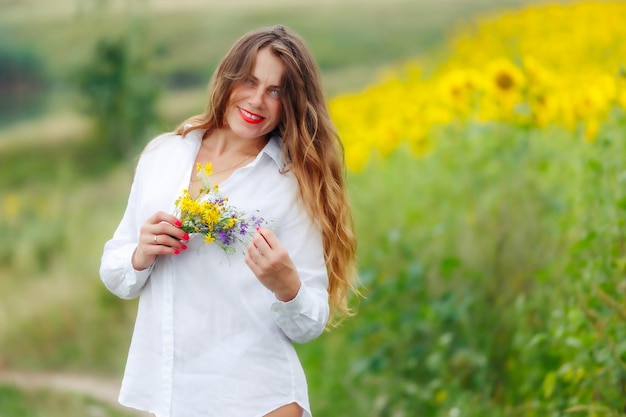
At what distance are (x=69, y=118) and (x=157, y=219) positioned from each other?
242 inches

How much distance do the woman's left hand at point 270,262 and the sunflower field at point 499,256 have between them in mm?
1235

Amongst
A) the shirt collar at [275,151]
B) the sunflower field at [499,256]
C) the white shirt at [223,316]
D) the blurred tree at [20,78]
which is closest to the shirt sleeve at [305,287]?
the white shirt at [223,316]

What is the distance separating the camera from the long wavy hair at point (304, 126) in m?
2.18

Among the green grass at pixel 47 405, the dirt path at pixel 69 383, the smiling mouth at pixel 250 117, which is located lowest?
the dirt path at pixel 69 383

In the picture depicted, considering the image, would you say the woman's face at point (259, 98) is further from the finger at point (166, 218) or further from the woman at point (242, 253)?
the finger at point (166, 218)

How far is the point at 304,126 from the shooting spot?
2211mm

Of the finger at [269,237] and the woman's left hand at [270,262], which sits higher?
the finger at [269,237]

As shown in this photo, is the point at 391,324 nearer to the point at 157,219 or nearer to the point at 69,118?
the point at 157,219

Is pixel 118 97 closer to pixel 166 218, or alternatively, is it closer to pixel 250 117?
pixel 250 117

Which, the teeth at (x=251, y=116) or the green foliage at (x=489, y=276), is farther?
the green foliage at (x=489, y=276)

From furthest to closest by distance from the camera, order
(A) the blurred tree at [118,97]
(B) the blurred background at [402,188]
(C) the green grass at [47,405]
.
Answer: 1. (A) the blurred tree at [118,97]
2. (C) the green grass at [47,405]
3. (B) the blurred background at [402,188]

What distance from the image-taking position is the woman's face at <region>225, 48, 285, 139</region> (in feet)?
7.12

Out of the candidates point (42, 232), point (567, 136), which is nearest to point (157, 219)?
point (567, 136)

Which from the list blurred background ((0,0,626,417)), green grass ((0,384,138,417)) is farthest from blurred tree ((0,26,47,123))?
green grass ((0,384,138,417))
